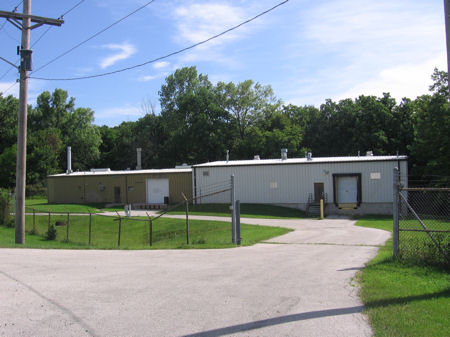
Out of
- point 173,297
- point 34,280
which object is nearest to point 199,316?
point 173,297

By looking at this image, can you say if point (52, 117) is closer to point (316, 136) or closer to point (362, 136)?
point (316, 136)

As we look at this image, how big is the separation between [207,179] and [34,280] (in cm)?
2592

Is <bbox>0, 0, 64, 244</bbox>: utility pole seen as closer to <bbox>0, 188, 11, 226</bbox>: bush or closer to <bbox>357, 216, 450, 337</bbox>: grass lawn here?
<bbox>0, 188, 11, 226</bbox>: bush

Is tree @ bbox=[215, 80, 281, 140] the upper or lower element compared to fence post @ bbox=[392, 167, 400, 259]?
upper

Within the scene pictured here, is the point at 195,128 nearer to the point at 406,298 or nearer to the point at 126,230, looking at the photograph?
the point at 126,230

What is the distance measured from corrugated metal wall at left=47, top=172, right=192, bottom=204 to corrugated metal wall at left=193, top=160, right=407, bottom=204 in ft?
8.26

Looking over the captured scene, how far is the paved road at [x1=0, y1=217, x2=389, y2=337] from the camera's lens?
5.46 m

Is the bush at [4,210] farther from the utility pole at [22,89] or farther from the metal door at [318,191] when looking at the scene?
the metal door at [318,191]

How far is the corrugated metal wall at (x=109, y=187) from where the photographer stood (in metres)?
36.1

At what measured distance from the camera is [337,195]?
30.5 meters

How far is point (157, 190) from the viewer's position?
121 ft

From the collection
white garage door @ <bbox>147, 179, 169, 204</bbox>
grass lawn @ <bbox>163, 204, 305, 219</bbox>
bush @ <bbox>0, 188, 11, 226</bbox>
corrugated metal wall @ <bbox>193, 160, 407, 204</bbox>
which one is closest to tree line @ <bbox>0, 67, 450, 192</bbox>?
corrugated metal wall @ <bbox>193, 160, 407, 204</bbox>

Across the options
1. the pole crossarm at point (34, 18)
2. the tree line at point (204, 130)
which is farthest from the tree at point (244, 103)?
the pole crossarm at point (34, 18)

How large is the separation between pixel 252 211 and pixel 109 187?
16.0 metres
